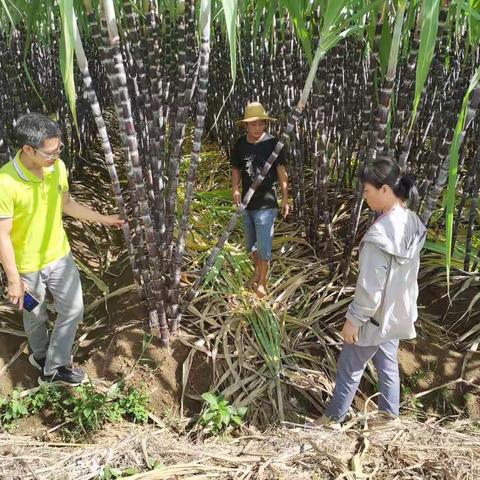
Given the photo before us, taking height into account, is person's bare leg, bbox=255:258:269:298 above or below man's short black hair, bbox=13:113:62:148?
below

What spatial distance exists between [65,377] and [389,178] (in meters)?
1.16

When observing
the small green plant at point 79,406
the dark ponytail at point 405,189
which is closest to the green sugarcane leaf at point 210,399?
the small green plant at point 79,406

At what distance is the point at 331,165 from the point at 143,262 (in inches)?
61.0

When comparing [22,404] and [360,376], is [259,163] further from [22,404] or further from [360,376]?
[22,404]

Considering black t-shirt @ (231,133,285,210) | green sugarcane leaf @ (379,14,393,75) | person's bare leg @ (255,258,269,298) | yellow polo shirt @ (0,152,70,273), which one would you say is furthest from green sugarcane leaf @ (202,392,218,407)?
green sugarcane leaf @ (379,14,393,75)

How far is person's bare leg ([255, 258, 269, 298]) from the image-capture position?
1887 mm

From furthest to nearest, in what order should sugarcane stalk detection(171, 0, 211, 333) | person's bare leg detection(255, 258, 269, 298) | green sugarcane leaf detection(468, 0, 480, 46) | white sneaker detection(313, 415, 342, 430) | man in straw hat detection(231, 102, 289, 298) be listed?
1. person's bare leg detection(255, 258, 269, 298)
2. man in straw hat detection(231, 102, 289, 298)
3. white sneaker detection(313, 415, 342, 430)
4. green sugarcane leaf detection(468, 0, 480, 46)
5. sugarcane stalk detection(171, 0, 211, 333)

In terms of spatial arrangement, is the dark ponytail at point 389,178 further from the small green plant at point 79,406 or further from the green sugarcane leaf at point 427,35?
the small green plant at point 79,406

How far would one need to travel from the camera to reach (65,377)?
1484 mm

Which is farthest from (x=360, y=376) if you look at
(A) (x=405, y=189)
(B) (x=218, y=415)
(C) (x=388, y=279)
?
(A) (x=405, y=189)

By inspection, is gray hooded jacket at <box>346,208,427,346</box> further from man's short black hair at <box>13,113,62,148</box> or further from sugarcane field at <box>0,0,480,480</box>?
man's short black hair at <box>13,113,62,148</box>

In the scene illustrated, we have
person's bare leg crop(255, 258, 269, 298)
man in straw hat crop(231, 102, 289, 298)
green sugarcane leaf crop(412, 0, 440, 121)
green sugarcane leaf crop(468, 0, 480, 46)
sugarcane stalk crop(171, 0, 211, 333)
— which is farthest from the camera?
person's bare leg crop(255, 258, 269, 298)

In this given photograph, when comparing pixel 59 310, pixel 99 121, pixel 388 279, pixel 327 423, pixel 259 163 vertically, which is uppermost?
pixel 99 121

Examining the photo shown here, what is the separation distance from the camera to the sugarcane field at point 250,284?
1.22 m
